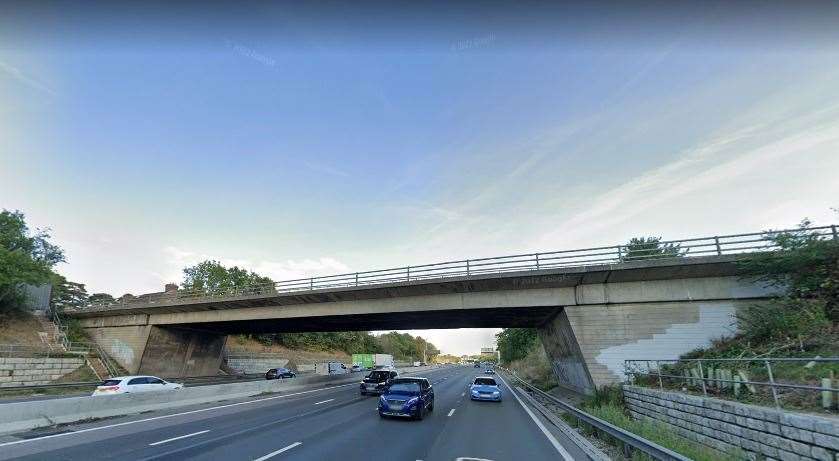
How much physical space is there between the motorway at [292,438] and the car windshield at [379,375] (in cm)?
999

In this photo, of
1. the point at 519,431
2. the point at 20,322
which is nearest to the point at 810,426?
the point at 519,431

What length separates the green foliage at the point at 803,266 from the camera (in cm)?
1595

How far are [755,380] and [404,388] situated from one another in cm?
1167

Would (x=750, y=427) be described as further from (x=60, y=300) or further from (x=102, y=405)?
(x=60, y=300)

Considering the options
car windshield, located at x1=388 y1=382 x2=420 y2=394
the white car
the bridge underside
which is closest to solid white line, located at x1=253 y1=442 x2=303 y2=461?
car windshield, located at x1=388 y1=382 x2=420 y2=394

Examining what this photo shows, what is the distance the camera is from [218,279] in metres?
79.0

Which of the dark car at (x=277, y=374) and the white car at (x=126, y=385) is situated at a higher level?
the white car at (x=126, y=385)

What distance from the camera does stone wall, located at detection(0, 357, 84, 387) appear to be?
1189 inches

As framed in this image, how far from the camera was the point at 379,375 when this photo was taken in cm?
2811

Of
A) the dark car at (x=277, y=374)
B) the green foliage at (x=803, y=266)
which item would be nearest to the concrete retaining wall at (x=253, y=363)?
the dark car at (x=277, y=374)

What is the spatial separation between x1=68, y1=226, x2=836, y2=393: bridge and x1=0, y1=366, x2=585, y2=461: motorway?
22.2 feet

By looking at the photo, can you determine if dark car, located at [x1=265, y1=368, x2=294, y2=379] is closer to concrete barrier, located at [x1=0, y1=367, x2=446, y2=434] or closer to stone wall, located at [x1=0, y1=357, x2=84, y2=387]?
stone wall, located at [x1=0, y1=357, x2=84, y2=387]

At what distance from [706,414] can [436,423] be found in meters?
8.50

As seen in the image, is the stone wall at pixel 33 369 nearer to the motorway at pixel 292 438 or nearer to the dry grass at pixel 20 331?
the dry grass at pixel 20 331
